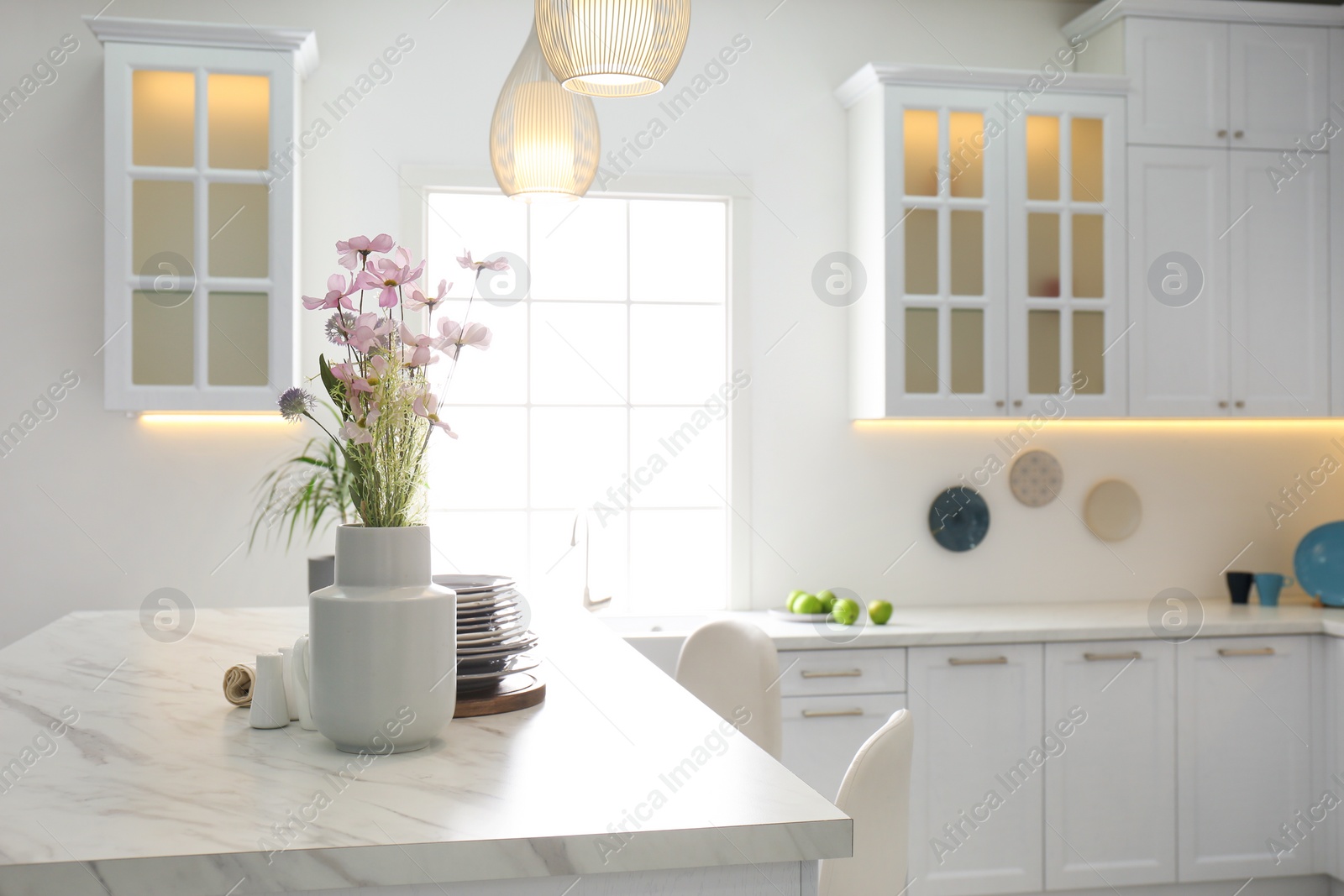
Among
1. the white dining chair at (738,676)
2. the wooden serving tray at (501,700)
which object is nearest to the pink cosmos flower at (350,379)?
the wooden serving tray at (501,700)

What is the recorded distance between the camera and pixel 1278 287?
3355 millimetres

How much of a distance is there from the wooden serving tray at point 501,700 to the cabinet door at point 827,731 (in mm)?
1543

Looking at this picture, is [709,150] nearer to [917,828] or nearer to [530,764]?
[917,828]

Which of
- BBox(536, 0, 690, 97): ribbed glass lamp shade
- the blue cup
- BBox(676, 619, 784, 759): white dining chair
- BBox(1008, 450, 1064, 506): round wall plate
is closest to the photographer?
BBox(536, 0, 690, 97): ribbed glass lamp shade

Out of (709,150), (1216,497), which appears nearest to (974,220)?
(709,150)

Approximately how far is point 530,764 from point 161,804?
1.18ft

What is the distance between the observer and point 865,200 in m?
3.29

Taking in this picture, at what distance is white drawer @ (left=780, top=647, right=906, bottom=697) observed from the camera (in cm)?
284

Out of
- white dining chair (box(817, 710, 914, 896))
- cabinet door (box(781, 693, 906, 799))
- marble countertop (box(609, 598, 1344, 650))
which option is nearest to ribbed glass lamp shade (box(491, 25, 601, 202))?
white dining chair (box(817, 710, 914, 896))

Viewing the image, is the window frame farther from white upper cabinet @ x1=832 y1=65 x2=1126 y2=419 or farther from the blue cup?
the blue cup

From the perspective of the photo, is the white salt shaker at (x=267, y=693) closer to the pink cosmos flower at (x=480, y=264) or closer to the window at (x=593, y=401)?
the pink cosmos flower at (x=480, y=264)

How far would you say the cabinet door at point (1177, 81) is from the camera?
3266 mm

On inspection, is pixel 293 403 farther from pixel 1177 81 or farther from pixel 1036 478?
pixel 1177 81

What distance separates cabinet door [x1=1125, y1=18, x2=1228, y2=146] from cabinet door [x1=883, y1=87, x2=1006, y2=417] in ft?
1.58
